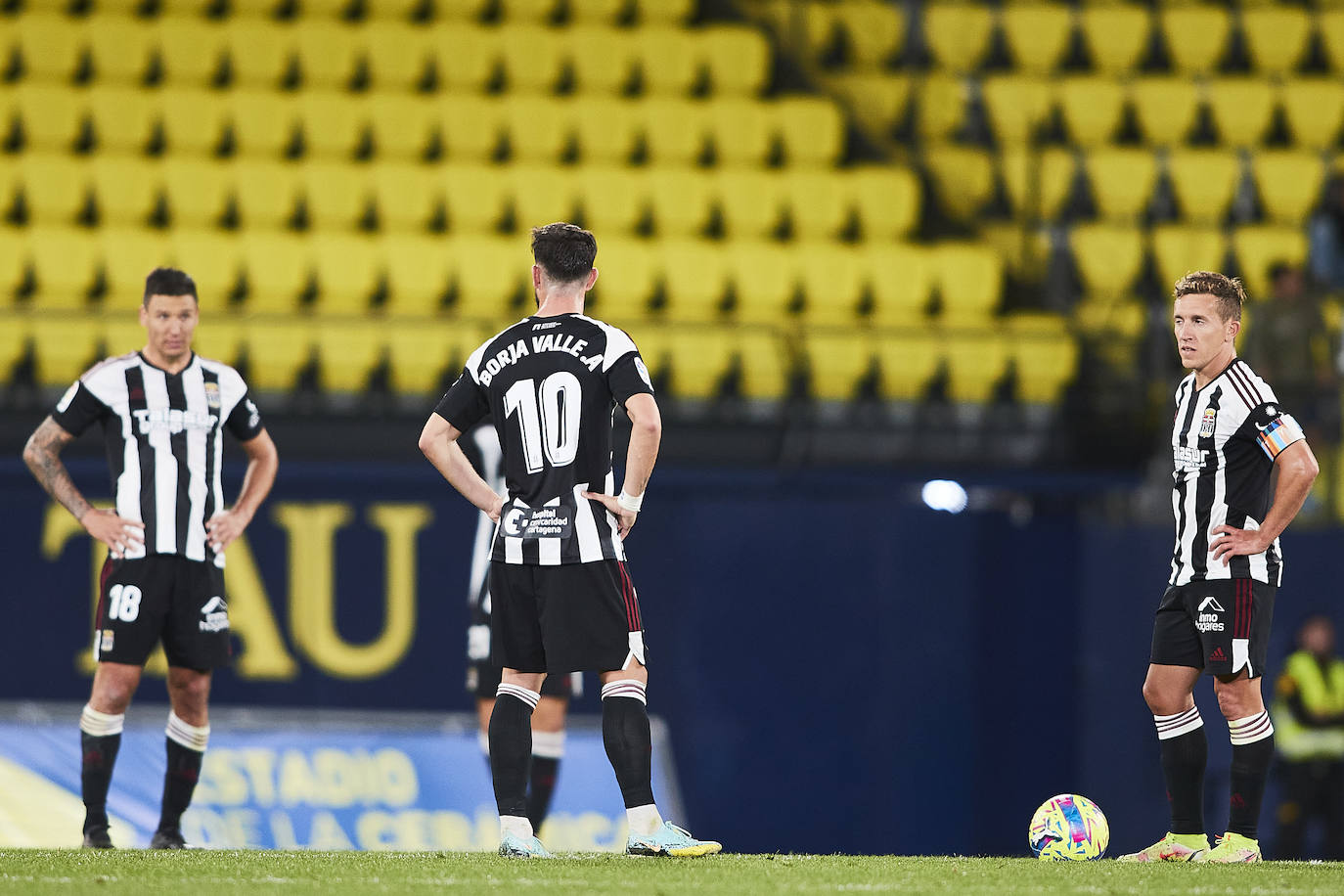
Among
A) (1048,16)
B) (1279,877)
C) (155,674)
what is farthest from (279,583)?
(1048,16)

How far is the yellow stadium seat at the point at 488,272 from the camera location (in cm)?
1225

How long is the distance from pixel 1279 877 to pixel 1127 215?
8808mm

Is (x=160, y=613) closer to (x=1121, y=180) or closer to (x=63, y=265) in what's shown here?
(x=63, y=265)

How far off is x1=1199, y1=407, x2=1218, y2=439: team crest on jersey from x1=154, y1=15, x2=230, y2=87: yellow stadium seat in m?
9.28

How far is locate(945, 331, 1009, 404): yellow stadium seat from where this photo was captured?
1167cm

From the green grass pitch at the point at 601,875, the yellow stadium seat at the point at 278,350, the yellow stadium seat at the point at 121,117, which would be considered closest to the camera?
the green grass pitch at the point at 601,875

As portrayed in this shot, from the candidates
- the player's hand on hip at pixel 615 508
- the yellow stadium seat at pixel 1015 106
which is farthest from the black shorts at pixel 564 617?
the yellow stadium seat at pixel 1015 106

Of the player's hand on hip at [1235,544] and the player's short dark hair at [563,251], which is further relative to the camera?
the player's hand on hip at [1235,544]

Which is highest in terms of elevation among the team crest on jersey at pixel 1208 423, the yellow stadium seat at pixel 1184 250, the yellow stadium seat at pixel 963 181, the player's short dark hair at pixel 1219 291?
the yellow stadium seat at pixel 963 181

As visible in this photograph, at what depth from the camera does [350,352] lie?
11133mm

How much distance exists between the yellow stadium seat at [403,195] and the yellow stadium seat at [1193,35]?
6.39m

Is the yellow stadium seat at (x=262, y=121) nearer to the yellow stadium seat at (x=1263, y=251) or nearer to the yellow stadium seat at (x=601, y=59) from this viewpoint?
the yellow stadium seat at (x=601, y=59)

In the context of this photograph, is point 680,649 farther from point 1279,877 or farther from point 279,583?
point 1279,877

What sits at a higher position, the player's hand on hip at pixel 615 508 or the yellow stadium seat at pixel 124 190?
the yellow stadium seat at pixel 124 190
